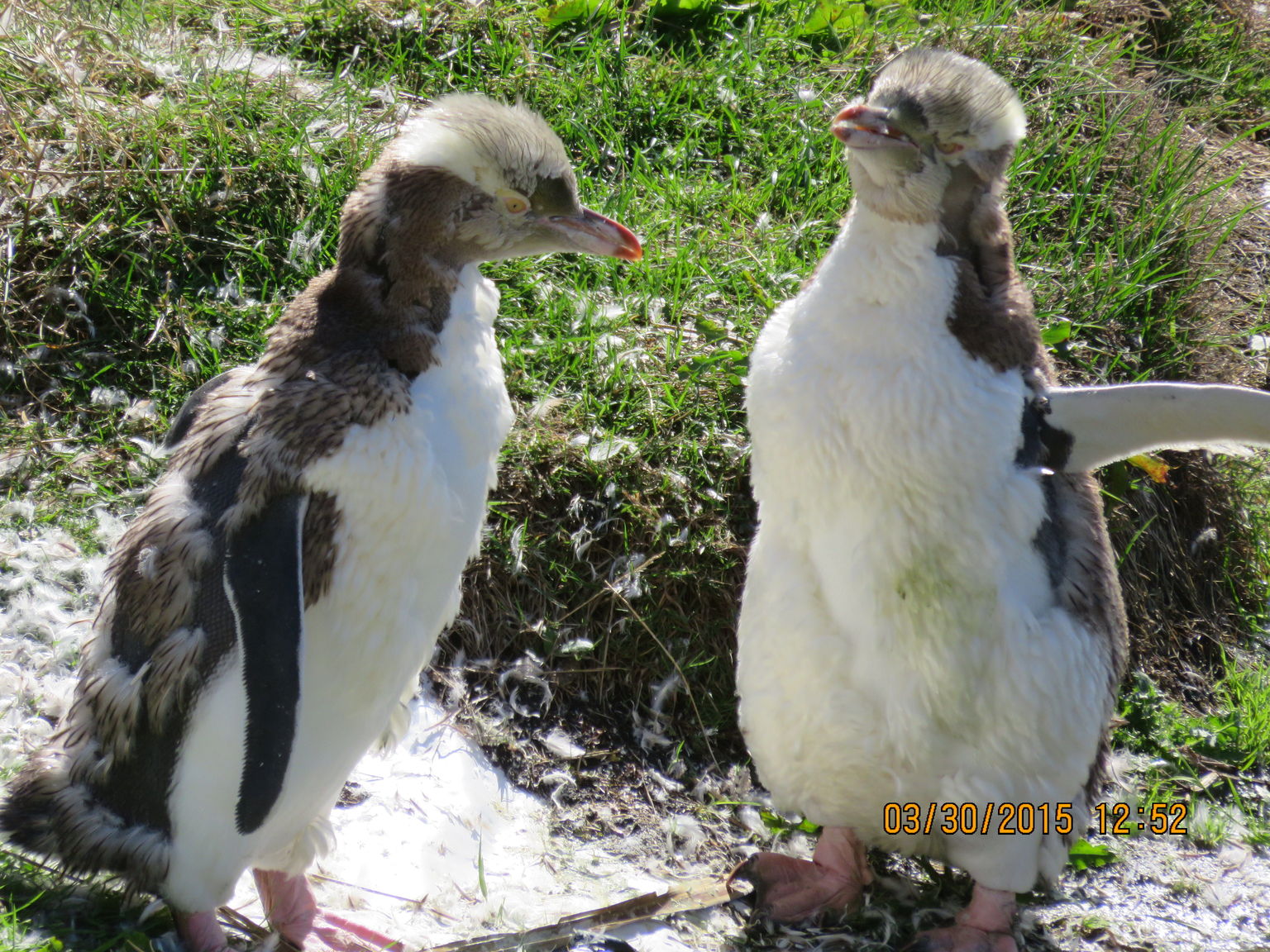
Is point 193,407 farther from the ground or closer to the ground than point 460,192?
closer to the ground

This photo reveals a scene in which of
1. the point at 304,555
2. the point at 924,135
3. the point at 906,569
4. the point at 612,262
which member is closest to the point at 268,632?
the point at 304,555

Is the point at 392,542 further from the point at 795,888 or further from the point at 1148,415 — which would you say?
the point at 1148,415

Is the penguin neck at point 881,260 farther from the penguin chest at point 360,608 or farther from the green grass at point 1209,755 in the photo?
the green grass at point 1209,755

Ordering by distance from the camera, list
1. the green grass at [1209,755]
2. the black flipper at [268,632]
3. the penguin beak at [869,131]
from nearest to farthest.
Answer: the black flipper at [268,632] → the penguin beak at [869,131] → the green grass at [1209,755]

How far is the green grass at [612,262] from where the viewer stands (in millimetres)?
3117

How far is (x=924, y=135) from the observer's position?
7.03 ft

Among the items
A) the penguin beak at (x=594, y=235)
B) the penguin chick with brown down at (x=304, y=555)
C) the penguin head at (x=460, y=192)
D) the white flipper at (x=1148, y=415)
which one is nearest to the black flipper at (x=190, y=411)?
the penguin chick with brown down at (x=304, y=555)

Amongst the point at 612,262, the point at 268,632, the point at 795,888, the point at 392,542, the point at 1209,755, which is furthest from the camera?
the point at 612,262

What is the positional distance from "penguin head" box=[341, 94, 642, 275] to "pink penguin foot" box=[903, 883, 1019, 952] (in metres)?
1.46

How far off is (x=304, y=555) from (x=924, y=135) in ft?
3.92

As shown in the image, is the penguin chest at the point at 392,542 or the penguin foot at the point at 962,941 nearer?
the penguin chest at the point at 392,542

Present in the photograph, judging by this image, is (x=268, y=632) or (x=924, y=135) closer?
(x=268, y=632)

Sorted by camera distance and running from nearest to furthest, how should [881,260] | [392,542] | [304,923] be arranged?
[392,542]
[881,260]
[304,923]
